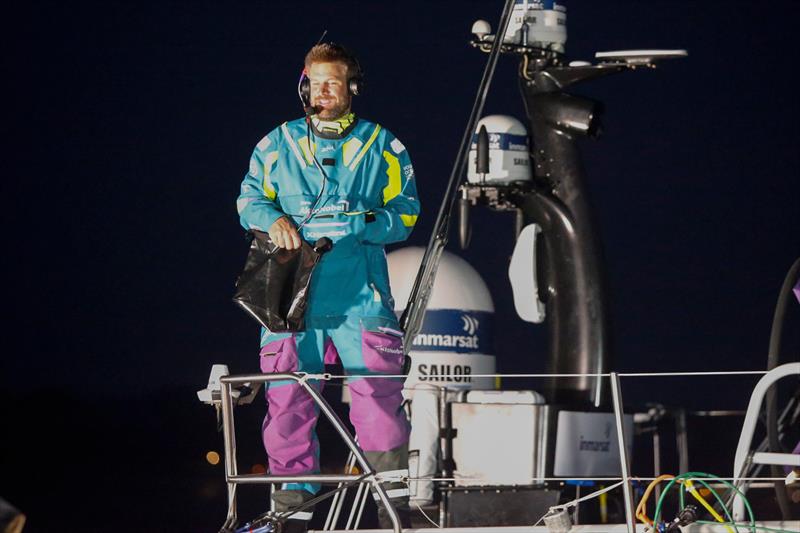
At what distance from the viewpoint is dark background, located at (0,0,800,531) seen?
10.5 metres

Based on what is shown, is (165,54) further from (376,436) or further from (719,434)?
(376,436)

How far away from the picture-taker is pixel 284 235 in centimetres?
374

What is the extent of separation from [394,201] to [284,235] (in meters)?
0.45

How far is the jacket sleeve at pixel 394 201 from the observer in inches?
154

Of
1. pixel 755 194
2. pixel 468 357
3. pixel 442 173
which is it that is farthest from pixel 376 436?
pixel 755 194

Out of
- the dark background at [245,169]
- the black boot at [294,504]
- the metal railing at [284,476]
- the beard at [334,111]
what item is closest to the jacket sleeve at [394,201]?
the beard at [334,111]

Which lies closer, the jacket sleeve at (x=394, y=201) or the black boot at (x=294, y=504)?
the black boot at (x=294, y=504)

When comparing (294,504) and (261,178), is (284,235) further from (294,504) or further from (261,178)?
(294,504)

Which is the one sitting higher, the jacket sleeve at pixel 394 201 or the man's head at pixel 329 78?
the man's head at pixel 329 78

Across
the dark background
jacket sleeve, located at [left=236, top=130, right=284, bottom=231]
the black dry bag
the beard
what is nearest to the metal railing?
the black dry bag

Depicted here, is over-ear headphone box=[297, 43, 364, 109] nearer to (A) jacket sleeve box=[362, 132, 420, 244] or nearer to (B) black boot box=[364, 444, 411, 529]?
(A) jacket sleeve box=[362, 132, 420, 244]

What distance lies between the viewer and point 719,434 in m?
11.4

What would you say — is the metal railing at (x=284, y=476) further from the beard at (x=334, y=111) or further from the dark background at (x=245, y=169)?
the dark background at (x=245, y=169)

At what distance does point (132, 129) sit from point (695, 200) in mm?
4844
